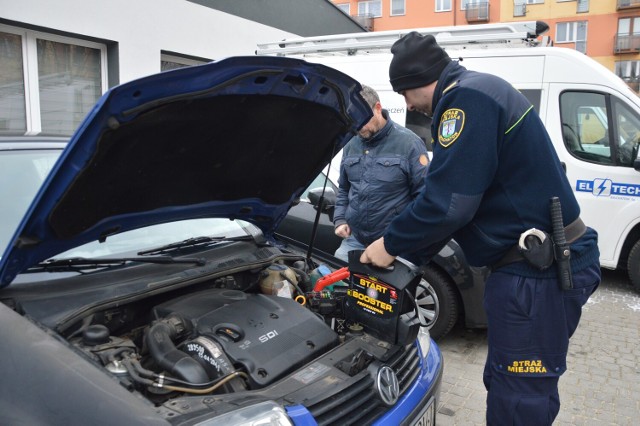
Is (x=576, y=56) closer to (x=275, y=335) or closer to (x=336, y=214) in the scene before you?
(x=336, y=214)

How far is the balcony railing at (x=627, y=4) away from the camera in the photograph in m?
33.1

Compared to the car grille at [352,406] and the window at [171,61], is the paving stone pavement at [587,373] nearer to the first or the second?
the car grille at [352,406]

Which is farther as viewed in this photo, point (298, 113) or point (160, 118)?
point (298, 113)

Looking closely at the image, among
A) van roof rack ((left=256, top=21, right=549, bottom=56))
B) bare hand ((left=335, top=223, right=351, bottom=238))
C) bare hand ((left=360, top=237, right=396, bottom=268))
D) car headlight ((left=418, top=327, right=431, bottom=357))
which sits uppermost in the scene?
van roof rack ((left=256, top=21, right=549, bottom=56))

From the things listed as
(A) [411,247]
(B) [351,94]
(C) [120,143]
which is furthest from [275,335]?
(B) [351,94]

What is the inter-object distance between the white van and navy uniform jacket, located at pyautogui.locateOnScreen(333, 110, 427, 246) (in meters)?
2.88

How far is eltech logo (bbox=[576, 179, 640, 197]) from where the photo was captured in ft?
18.1

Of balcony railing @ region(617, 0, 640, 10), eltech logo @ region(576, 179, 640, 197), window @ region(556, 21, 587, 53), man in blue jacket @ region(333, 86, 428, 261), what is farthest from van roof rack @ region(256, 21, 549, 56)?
balcony railing @ region(617, 0, 640, 10)

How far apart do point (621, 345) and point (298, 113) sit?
3642 millimetres

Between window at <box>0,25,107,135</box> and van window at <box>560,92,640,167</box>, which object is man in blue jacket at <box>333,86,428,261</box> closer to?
van window at <box>560,92,640,167</box>

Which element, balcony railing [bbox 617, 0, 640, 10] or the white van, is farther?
balcony railing [bbox 617, 0, 640, 10]

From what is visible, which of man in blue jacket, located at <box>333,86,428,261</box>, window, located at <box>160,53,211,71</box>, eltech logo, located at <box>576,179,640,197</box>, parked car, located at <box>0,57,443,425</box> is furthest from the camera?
window, located at <box>160,53,211,71</box>

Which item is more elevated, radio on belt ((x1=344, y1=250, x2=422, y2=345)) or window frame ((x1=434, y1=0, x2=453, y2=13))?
window frame ((x1=434, y1=0, x2=453, y2=13))

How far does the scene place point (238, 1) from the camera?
1011cm
